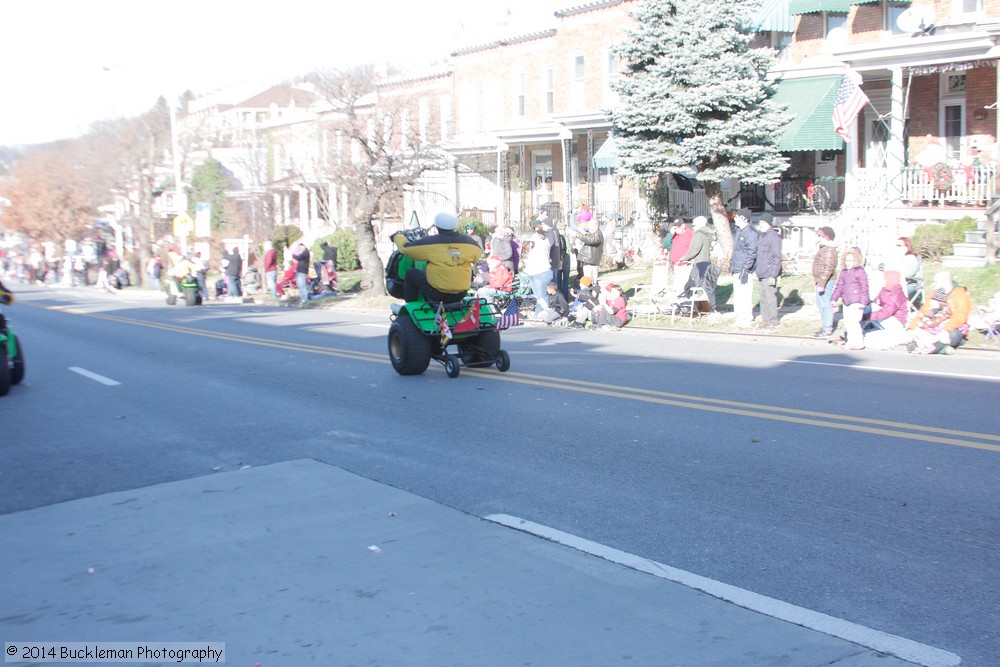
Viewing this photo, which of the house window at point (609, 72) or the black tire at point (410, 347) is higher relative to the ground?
the house window at point (609, 72)

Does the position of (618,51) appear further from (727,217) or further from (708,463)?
(708,463)

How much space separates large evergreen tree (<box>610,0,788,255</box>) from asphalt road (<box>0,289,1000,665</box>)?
10126 mm

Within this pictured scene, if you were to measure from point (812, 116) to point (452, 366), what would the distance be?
16464 mm

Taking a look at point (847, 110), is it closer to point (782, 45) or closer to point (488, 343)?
point (782, 45)

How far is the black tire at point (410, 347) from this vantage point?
12.7 meters

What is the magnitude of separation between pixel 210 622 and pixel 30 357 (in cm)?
1426

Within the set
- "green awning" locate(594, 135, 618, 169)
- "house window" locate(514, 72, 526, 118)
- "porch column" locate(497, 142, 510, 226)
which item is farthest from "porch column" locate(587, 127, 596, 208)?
"house window" locate(514, 72, 526, 118)

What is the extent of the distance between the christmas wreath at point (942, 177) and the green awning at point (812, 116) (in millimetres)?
2618

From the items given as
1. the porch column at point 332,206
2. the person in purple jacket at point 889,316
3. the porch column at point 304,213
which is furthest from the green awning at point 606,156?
the porch column at point 304,213

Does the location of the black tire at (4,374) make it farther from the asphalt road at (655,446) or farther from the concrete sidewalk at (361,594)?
the concrete sidewalk at (361,594)

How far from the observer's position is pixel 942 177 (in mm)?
22484

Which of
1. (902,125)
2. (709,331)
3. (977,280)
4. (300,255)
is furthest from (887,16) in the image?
(300,255)

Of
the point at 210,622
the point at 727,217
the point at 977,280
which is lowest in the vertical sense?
the point at 210,622

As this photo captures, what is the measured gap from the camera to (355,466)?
822 centimetres
